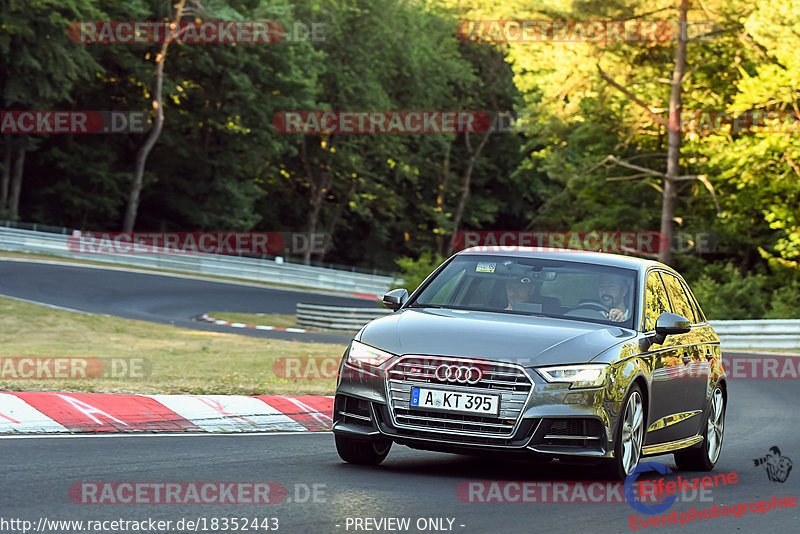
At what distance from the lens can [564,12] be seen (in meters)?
42.7

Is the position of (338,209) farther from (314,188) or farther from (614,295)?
(614,295)

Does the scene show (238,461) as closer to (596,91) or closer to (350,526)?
(350,526)

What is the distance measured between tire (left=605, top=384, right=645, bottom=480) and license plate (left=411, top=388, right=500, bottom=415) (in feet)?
3.00

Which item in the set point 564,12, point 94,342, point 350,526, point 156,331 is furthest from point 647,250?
point 350,526

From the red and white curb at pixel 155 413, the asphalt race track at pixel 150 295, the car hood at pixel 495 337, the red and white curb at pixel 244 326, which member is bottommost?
the red and white curb at pixel 244 326

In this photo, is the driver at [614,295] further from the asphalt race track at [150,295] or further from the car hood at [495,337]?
the asphalt race track at [150,295]

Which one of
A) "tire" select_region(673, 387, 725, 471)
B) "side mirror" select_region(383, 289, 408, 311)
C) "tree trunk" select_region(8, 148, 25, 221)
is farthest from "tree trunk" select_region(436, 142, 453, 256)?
"side mirror" select_region(383, 289, 408, 311)

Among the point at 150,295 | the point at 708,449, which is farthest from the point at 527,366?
the point at 150,295

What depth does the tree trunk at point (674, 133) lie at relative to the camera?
41.1 metres

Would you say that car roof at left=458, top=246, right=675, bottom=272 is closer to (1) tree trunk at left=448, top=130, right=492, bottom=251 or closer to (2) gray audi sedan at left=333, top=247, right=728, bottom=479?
(2) gray audi sedan at left=333, top=247, right=728, bottom=479

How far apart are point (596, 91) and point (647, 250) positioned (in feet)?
Answer: 20.6

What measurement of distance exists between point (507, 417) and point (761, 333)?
2453cm

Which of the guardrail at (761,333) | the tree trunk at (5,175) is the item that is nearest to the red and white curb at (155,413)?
the guardrail at (761,333)

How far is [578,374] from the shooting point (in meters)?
8.37
